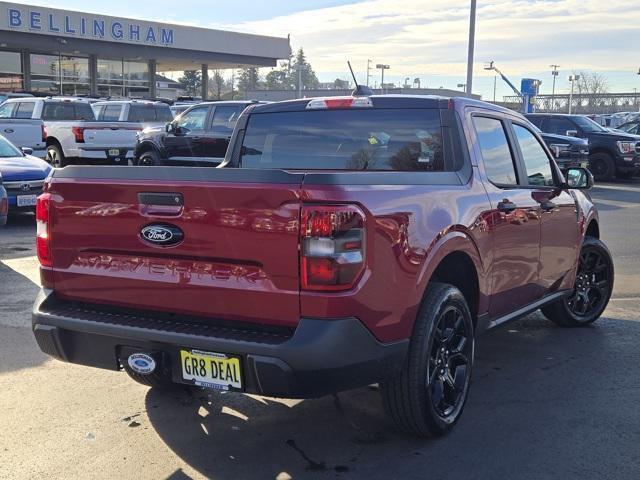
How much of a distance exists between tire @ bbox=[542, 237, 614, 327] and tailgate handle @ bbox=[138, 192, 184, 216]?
3.94 m

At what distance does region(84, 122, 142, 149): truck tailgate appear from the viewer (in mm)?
17328

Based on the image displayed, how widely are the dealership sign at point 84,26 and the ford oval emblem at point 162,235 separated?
32.8 metres

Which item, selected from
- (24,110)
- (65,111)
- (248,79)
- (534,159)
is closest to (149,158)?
(65,111)

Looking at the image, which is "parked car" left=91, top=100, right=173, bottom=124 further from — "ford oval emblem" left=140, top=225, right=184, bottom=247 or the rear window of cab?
"ford oval emblem" left=140, top=225, right=184, bottom=247

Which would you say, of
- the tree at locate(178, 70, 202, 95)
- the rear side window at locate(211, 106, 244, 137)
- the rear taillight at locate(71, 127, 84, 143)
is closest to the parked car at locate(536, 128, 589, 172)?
the rear side window at locate(211, 106, 244, 137)

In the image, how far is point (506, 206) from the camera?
181 inches

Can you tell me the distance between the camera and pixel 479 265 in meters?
4.24

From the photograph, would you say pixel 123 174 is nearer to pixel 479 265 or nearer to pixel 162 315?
pixel 162 315

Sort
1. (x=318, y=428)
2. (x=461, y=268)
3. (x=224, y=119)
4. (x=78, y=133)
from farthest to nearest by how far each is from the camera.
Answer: (x=78, y=133), (x=224, y=119), (x=461, y=268), (x=318, y=428)

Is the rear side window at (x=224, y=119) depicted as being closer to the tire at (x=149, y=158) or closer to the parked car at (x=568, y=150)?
the tire at (x=149, y=158)

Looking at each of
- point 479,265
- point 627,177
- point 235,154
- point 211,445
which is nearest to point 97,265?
point 211,445

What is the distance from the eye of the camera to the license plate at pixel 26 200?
1107cm

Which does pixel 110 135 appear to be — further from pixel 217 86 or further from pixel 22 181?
pixel 217 86

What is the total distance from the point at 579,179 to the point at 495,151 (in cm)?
120
